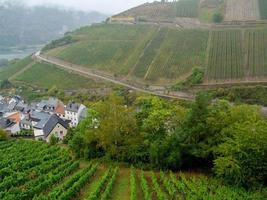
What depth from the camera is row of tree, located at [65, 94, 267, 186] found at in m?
37.7

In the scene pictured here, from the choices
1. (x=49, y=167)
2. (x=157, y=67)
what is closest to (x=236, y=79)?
(x=157, y=67)

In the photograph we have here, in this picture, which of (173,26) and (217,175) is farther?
(173,26)

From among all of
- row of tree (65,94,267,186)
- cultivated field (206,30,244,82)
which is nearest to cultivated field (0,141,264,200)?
row of tree (65,94,267,186)

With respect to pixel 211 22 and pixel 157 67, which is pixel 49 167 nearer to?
pixel 157 67

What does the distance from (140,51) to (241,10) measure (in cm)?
3889

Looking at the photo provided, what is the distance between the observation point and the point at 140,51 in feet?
389

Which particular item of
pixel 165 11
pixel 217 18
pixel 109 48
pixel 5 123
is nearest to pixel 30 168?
pixel 5 123

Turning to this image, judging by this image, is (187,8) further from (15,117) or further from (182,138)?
(182,138)

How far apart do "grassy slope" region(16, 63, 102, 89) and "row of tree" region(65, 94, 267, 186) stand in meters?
58.1

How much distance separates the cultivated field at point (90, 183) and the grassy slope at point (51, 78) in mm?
60615

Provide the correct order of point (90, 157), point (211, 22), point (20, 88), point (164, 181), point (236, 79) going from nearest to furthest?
point (164, 181)
point (90, 157)
point (236, 79)
point (20, 88)
point (211, 22)

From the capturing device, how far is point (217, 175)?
131ft

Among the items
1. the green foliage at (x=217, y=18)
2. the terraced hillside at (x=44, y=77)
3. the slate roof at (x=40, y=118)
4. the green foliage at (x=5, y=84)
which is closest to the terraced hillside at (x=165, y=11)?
the green foliage at (x=217, y=18)

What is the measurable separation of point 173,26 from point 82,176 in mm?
100686
